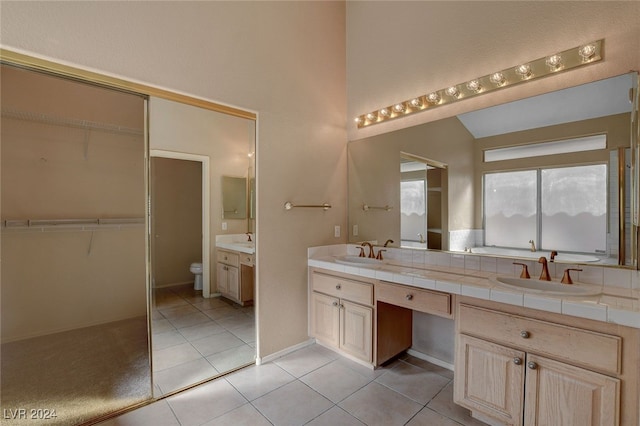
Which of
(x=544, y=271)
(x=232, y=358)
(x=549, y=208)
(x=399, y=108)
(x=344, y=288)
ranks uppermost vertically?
(x=399, y=108)

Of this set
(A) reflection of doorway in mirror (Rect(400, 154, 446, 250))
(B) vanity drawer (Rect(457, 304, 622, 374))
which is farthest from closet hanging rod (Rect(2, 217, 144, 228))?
(B) vanity drawer (Rect(457, 304, 622, 374))

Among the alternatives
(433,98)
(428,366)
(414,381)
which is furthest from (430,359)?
(433,98)

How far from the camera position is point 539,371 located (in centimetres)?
148

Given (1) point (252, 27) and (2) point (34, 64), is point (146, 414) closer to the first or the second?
(2) point (34, 64)

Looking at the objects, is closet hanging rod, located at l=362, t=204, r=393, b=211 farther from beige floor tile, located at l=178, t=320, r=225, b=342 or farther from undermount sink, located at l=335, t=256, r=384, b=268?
beige floor tile, located at l=178, t=320, r=225, b=342

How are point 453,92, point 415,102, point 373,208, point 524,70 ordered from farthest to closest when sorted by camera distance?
point 373,208 → point 415,102 → point 453,92 → point 524,70

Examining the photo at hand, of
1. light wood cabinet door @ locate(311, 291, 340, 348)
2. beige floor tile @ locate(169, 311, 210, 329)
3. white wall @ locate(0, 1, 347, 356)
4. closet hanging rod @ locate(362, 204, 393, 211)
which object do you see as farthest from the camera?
closet hanging rod @ locate(362, 204, 393, 211)

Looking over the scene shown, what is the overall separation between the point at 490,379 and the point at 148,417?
2062 millimetres

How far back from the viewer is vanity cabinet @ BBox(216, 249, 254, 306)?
237cm

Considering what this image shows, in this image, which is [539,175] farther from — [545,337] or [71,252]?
[71,252]

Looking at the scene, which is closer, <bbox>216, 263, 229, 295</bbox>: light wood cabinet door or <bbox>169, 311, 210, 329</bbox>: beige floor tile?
<bbox>169, 311, 210, 329</bbox>: beige floor tile

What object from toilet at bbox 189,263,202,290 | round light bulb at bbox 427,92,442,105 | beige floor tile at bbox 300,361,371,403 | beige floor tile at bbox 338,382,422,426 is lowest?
beige floor tile at bbox 300,361,371,403

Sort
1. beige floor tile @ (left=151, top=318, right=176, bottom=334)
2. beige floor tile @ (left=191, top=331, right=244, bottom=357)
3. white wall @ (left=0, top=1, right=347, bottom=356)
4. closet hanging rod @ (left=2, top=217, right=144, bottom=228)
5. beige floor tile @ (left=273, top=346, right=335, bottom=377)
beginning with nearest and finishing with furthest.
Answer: white wall @ (left=0, top=1, right=347, bottom=356) → closet hanging rod @ (left=2, top=217, right=144, bottom=228) → beige floor tile @ (left=151, top=318, right=176, bottom=334) → beige floor tile @ (left=191, top=331, right=244, bottom=357) → beige floor tile @ (left=273, top=346, right=335, bottom=377)

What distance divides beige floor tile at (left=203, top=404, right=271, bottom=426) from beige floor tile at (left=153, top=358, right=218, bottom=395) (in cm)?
45
